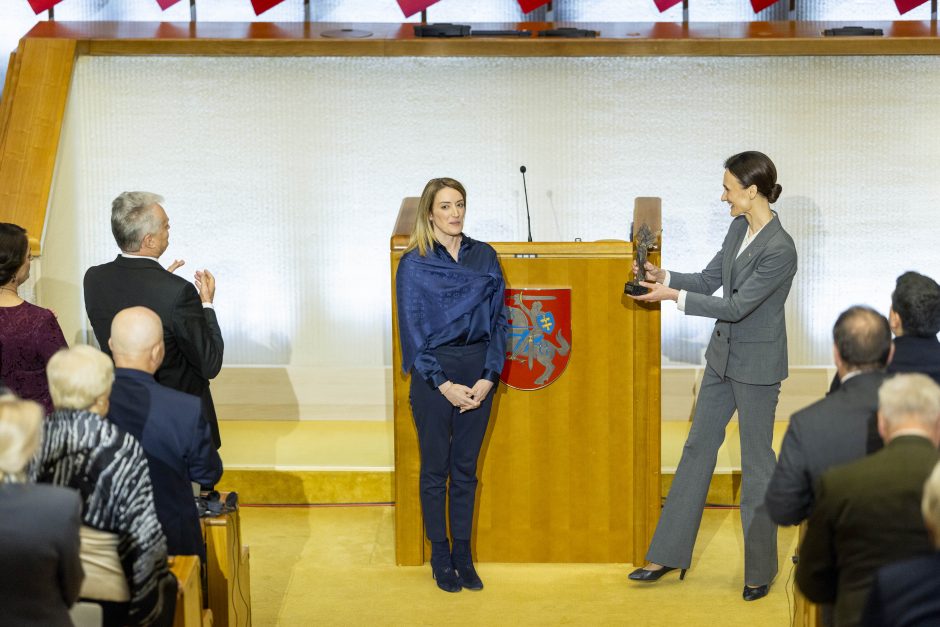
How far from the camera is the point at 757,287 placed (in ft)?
13.9

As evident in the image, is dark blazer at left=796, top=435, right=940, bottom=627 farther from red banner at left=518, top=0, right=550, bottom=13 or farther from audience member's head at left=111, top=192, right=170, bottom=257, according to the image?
red banner at left=518, top=0, right=550, bottom=13

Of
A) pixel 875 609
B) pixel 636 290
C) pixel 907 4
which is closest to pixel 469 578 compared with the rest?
pixel 636 290

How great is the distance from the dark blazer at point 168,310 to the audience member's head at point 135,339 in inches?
23.9

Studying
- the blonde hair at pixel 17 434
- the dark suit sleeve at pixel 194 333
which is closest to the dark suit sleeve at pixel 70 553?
the blonde hair at pixel 17 434

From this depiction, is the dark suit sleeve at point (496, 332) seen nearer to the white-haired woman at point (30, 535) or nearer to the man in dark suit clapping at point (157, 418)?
the man in dark suit clapping at point (157, 418)

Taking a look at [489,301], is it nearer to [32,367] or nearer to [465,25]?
[32,367]

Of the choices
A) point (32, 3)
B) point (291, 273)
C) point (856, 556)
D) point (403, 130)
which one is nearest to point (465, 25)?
point (403, 130)

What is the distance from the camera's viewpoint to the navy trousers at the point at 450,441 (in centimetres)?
438

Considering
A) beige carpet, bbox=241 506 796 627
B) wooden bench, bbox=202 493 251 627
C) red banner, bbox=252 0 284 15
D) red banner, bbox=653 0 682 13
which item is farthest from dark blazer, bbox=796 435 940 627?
red banner, bbox=252 0 284 15

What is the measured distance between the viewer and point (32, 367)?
3.98 metres

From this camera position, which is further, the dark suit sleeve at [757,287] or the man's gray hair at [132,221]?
the dark suit sleeve at [757,287]

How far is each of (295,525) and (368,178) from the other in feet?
7.03

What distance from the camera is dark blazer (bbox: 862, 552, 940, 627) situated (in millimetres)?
2289

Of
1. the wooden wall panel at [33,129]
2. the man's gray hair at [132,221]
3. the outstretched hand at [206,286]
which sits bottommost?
the outstretched hand at [206,286]
